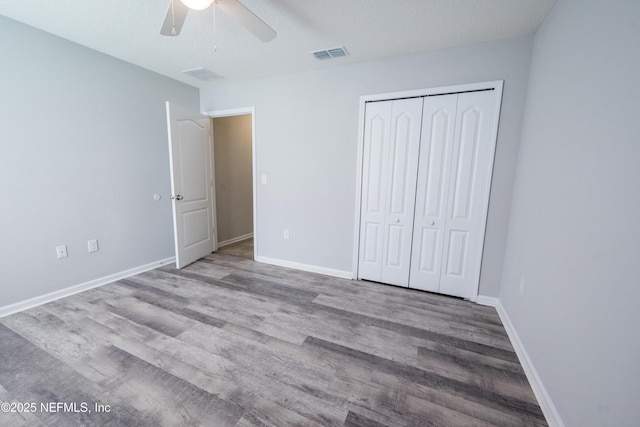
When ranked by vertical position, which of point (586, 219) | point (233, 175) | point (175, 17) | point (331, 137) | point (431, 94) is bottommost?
point (586, 219)

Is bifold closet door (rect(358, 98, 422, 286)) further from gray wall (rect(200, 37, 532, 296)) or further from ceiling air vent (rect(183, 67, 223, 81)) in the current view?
ceiling air vent (rect(183, 67, 223, 81))

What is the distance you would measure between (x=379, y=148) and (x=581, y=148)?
5.44 ft

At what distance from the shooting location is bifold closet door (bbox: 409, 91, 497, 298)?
2363mm

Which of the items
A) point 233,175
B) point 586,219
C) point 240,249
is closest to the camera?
point 586,219

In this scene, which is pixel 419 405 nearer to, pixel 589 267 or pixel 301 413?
pixel 301 413

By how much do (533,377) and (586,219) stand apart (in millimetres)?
1031

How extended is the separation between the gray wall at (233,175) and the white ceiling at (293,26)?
1629mm

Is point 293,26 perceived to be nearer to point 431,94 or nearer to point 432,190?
point 431,94

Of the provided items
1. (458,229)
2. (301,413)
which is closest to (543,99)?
(458,229)

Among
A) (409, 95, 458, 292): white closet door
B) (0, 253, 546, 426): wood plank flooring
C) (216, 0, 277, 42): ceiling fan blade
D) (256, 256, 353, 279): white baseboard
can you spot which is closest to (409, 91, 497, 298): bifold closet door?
(409, 95, 458, 292): white closet door

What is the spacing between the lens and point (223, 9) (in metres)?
1.50

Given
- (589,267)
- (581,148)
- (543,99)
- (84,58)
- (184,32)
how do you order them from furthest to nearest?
(84,58), (184,32), (543,99), (581,148), (589,267)

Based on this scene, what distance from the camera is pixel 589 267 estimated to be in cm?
114

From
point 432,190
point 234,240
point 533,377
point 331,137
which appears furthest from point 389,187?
point 234,240
